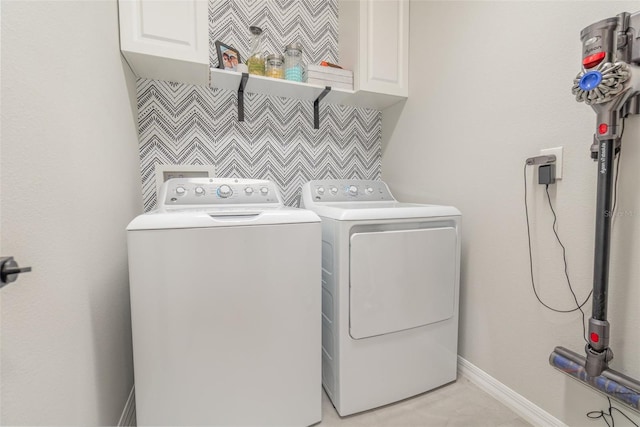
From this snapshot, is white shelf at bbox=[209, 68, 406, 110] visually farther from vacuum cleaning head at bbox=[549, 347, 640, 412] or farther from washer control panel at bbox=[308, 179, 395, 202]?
vacuum cleaning head at bbox=[549, 347, 640, 412]

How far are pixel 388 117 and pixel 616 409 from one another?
6.19 ft

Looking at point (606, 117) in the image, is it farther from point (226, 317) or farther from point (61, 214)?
point (61, 214)

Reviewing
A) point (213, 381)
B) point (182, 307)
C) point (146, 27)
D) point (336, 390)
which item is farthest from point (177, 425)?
point (146, 27)

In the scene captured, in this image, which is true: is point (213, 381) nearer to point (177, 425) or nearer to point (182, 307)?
point (177, 425)

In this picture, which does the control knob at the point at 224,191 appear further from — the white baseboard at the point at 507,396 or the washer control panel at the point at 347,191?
the white baseboard at the point at 507,396

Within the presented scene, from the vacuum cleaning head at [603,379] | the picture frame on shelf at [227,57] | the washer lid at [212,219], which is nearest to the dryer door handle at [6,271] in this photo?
the washer lid at [212,219]

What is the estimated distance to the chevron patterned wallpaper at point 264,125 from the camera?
5.57 ft

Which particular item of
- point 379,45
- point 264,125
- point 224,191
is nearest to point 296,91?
point 264,125

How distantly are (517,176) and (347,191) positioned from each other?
89cm

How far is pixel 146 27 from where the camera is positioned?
1.33 metres

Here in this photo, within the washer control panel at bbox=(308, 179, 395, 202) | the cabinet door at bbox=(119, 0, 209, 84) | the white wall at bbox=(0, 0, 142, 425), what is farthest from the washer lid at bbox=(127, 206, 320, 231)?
the cabinet door at bbox=(119, 0, 209, 84)

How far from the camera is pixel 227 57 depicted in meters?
1.67

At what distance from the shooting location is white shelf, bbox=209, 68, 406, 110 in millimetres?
1663

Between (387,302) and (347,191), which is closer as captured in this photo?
(387,302)
